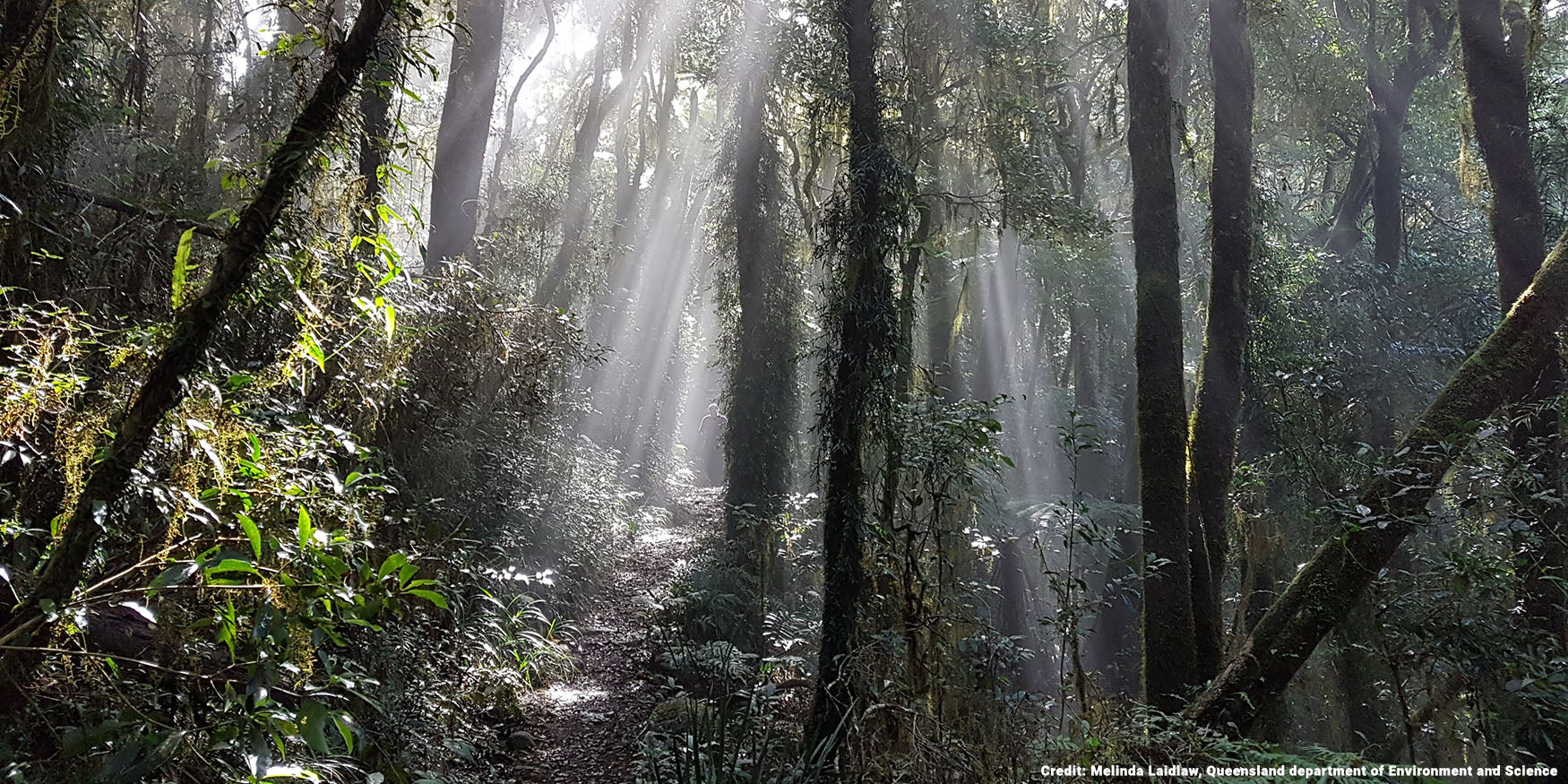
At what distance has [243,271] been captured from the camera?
2430mm

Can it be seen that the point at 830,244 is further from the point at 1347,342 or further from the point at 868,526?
the point at 1347,342

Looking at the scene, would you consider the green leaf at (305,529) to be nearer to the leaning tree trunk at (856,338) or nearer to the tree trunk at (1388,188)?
the leaning tree trunk at (856,338)

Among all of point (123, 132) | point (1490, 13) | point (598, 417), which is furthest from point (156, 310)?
point (598, 417)

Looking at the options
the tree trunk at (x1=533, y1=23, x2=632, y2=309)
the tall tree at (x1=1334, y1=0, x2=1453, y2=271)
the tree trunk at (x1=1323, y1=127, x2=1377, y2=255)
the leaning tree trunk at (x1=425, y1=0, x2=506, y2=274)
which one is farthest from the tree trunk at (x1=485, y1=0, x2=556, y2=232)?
the tree trunk at (x1=1323, y1=127, x2=1377, y2=255)

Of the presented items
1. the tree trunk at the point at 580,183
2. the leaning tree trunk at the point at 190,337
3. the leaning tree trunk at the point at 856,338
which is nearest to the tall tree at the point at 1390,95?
the leaning tree trunk at the point at 856,338

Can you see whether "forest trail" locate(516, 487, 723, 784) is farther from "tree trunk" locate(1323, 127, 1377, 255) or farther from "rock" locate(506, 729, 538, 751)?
"tree trunk" locate(1323, 127, 1377, 255)

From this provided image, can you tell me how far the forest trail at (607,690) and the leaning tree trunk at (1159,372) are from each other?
409 centimetres

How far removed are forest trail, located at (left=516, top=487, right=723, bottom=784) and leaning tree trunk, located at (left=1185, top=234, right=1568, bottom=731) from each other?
13.9ft

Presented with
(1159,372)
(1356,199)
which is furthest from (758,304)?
(1356,199)

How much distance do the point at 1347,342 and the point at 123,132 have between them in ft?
54.6

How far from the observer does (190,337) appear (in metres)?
2.34

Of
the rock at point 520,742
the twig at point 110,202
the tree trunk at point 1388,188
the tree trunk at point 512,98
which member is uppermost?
the tree trunk at point 512,98

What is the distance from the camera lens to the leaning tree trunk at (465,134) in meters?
9.56

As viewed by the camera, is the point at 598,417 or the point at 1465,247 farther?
the point at 598,417
